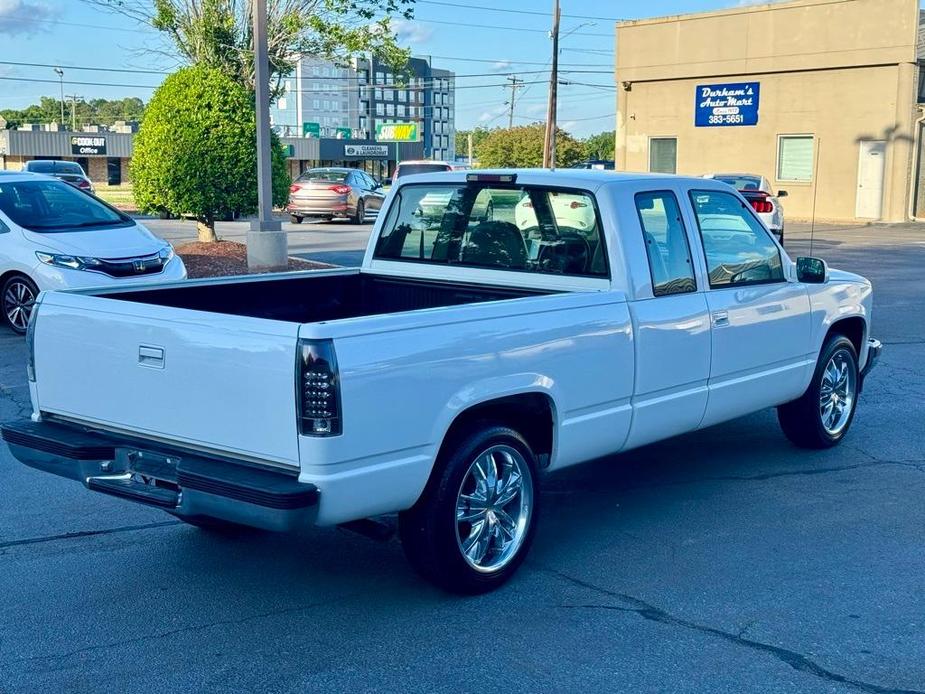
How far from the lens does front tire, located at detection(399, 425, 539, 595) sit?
4824 mm

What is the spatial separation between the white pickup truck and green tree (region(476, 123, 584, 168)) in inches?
2208

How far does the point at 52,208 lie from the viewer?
12.4 metres

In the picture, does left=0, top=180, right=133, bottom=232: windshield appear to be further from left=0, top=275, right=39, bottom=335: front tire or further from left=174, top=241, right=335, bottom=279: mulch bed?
left=174, top=241, right=335, bottom=279: mulch bed

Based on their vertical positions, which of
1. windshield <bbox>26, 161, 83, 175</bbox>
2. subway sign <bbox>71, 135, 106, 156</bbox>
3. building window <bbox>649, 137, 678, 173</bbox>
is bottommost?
windshield <bbox>26, 161, 83, 175</bbox>

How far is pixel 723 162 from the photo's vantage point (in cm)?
4150

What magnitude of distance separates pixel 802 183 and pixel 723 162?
3.43 metres

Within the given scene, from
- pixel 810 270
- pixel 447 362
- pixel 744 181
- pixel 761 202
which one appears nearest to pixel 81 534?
pixel 447 362

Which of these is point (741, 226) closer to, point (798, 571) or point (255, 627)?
point (798, 571)

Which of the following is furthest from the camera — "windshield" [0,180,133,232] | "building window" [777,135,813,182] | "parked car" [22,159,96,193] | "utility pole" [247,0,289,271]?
"building window" [777,135,813,182]

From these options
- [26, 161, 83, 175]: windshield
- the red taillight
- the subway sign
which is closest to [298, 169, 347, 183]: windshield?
[26, 161, 83, 175]: windshield

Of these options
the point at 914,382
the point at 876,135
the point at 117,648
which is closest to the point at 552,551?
the point at 117,648

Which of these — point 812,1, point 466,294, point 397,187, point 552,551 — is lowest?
point 552,551

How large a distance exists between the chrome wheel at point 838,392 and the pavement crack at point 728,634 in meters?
2.99

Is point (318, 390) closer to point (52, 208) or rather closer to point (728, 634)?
point (728, 634)
